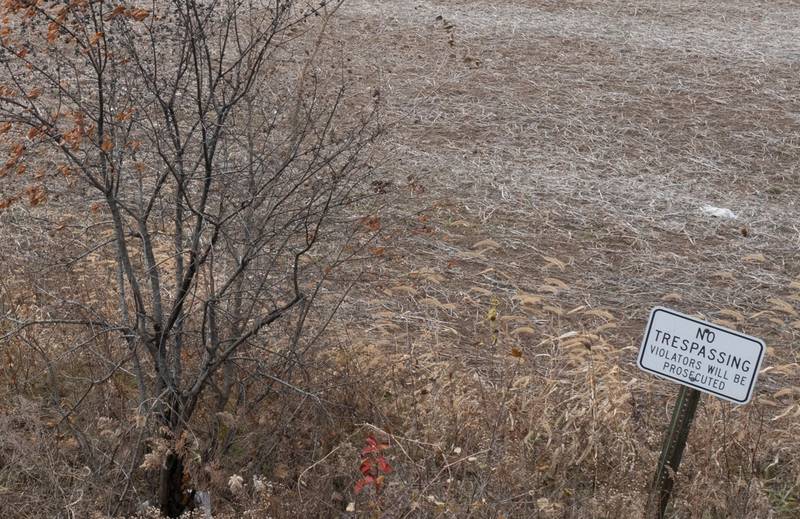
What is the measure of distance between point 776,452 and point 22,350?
12.0 ft

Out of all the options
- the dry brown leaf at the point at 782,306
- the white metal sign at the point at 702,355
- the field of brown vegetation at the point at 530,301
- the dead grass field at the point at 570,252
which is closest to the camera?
the white metal sign at the point at 702,355

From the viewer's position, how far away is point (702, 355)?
3.85 m

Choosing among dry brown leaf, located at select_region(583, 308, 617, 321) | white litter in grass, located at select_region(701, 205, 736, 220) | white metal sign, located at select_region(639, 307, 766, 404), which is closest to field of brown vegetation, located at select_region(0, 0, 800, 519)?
dry brown leaf, located at select_region(583, 308, 617, 321)

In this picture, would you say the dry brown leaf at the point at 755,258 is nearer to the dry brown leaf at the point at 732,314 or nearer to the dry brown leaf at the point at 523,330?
the dry brown leaf at the point at 732,314

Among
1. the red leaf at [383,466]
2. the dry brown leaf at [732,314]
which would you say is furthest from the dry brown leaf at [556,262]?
the red leaf at [383,466]

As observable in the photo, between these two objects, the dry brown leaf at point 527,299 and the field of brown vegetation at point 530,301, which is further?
the dry brown leaf at point 527,299

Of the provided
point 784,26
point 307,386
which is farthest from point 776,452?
point 784,26

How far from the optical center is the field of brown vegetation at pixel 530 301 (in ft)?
14.0

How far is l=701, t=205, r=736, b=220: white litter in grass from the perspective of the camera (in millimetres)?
7577

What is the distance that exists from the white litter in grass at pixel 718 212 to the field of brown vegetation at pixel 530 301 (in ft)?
0.37

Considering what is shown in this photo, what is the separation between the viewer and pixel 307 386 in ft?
15.2

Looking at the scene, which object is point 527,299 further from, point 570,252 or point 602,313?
point 570,252

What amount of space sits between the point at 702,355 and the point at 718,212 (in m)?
4.02

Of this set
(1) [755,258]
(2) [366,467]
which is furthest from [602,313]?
(2) [366,467]
